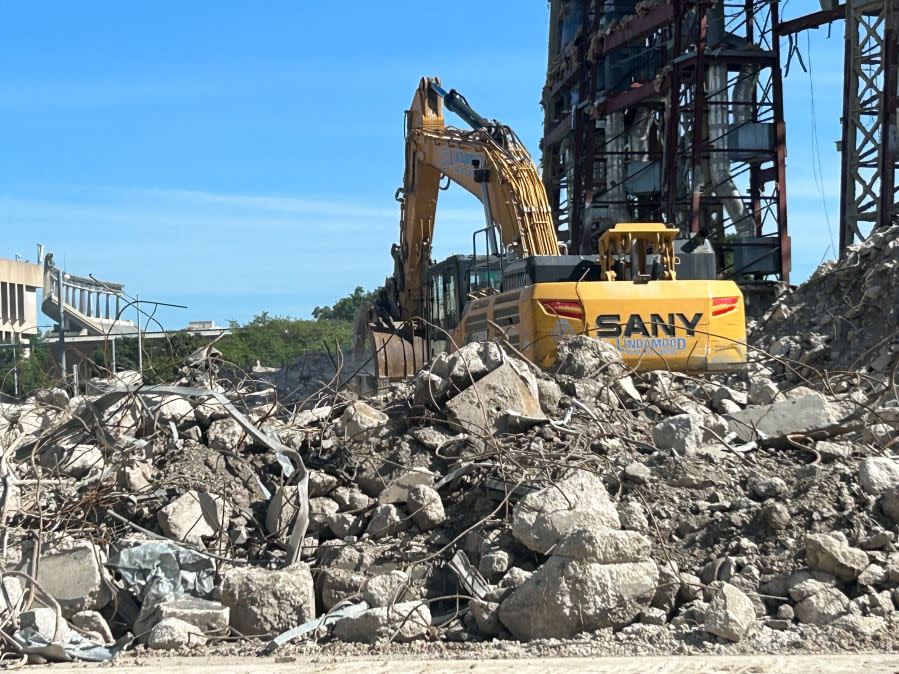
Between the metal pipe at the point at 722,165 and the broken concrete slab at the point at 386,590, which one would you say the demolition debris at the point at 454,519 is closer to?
the broken concrete slab at the point at 386,590

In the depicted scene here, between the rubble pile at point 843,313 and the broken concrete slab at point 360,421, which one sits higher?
the rubble pile at point 843,313

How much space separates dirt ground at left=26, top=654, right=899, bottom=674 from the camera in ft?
18.8

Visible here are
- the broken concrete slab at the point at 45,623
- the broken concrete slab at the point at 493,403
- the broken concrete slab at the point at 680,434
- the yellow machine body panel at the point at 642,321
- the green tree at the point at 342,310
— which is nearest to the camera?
the broken concrete slab at the point at 45,623

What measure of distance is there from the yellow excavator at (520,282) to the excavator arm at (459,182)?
2 centimetres

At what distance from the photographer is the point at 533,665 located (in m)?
5.93

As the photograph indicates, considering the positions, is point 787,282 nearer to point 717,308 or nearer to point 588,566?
point 717,308

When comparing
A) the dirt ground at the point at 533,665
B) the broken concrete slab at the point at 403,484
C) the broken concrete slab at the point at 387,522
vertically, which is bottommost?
the dirt ground at the point at 533,665

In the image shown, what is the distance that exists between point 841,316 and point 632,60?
51.3 ft

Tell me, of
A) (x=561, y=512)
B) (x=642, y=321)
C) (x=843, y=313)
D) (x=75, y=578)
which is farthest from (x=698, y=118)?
(x=75, y=578)

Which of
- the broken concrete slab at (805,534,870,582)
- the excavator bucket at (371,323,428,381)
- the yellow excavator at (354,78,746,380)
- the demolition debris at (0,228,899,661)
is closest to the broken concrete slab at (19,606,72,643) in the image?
the demolition debris at (0,228,899,661)

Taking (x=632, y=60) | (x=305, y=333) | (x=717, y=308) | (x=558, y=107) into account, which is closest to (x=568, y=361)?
(x=717, y=308)

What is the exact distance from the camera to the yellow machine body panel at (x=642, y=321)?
459 inches

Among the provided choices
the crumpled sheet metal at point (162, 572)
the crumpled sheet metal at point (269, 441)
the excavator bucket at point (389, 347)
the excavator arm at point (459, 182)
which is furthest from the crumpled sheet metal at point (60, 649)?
the excavator arm at point (459, 182)

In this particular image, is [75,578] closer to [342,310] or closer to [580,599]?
[580,599]
